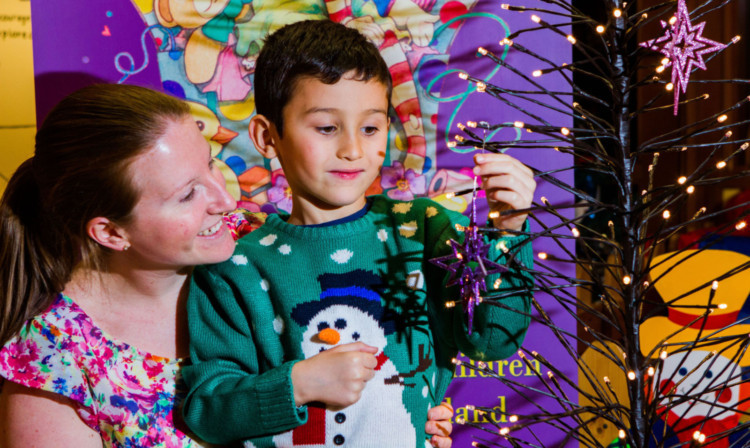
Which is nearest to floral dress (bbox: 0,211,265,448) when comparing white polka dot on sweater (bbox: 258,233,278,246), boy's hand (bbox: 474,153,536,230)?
white polka dot on sweater (bbox: 258,233,278,246)

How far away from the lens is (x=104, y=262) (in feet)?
4.63

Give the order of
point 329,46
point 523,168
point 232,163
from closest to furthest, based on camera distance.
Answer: point 523,168
point 329,46
point 232,163

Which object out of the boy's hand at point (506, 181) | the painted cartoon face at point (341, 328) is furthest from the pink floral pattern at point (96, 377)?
the boy's hand at point (506, 181)

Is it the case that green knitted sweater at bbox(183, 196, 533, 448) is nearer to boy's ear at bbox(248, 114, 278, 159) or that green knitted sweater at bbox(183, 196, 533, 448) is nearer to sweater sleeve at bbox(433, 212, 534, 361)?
sweater sleeve at bbox(433, 212, 534, 361)

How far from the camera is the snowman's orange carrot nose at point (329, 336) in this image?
3.94 feet

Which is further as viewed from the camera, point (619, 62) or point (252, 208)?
point (252, 208)

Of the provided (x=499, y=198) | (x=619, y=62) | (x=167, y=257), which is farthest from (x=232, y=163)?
(x=619, y=62)

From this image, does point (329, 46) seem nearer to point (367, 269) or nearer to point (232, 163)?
point (367, 269)

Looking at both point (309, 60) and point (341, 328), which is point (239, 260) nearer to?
point (341, 328)

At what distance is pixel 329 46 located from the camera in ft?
3.92

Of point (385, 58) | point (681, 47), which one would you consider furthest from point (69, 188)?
point (681, 47)

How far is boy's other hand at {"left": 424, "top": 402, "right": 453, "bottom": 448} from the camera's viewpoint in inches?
48.6

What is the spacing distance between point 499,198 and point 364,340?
1.19 ft

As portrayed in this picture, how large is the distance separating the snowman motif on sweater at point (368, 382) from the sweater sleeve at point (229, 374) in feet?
0.16
